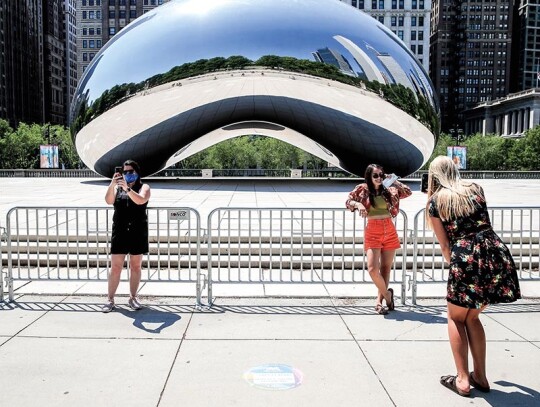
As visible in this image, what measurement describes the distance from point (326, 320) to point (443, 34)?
147087 mm

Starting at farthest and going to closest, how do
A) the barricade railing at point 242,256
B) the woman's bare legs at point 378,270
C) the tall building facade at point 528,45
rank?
1. the tall building facade at point 528,45
2. the barricade railing at point 242,256
3. the woman's bare legs at point 378,270

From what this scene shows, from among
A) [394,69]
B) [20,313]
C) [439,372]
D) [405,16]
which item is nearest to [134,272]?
[20,313]

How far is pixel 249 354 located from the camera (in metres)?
4.30

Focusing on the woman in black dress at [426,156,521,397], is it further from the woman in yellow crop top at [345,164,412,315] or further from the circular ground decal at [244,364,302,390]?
the woman in yellow crop top at [345,164,412,315]

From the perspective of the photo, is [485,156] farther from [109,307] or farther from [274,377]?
[274,377]

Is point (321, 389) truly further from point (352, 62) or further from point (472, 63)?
point (472, 63)

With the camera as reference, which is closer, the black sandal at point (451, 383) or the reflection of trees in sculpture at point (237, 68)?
the black sandal at point (451, 383)

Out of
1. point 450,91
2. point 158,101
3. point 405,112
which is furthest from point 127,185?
point 450,91

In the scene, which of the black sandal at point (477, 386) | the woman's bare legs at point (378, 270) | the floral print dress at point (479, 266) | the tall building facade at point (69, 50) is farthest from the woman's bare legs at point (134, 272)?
the tall building facade at point (69, 50)

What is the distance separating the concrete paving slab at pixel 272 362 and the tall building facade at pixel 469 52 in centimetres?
13858

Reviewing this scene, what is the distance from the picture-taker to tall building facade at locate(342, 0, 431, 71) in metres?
105

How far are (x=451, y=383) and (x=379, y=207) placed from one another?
6.96ft

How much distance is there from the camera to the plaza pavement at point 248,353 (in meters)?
3.55

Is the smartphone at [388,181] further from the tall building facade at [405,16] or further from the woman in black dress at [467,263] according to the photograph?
the tall building facade at [405,16]
